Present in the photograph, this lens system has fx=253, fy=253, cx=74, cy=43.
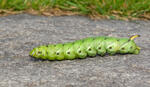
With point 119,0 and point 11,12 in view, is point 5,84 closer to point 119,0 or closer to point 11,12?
point 11,12

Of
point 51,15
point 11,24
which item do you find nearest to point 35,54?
point 11,24

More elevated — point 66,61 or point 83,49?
point 83,49

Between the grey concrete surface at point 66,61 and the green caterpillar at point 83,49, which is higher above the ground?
the green caterpillar at point 83,49

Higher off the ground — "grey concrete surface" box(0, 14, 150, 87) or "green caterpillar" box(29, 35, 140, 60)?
"green caterpillar" box(29, 35, 140, 60)

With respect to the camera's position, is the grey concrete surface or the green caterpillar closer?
the grey concrete surface

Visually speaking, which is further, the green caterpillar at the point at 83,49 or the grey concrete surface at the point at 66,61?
the green caterpillar at the point at 83,49
